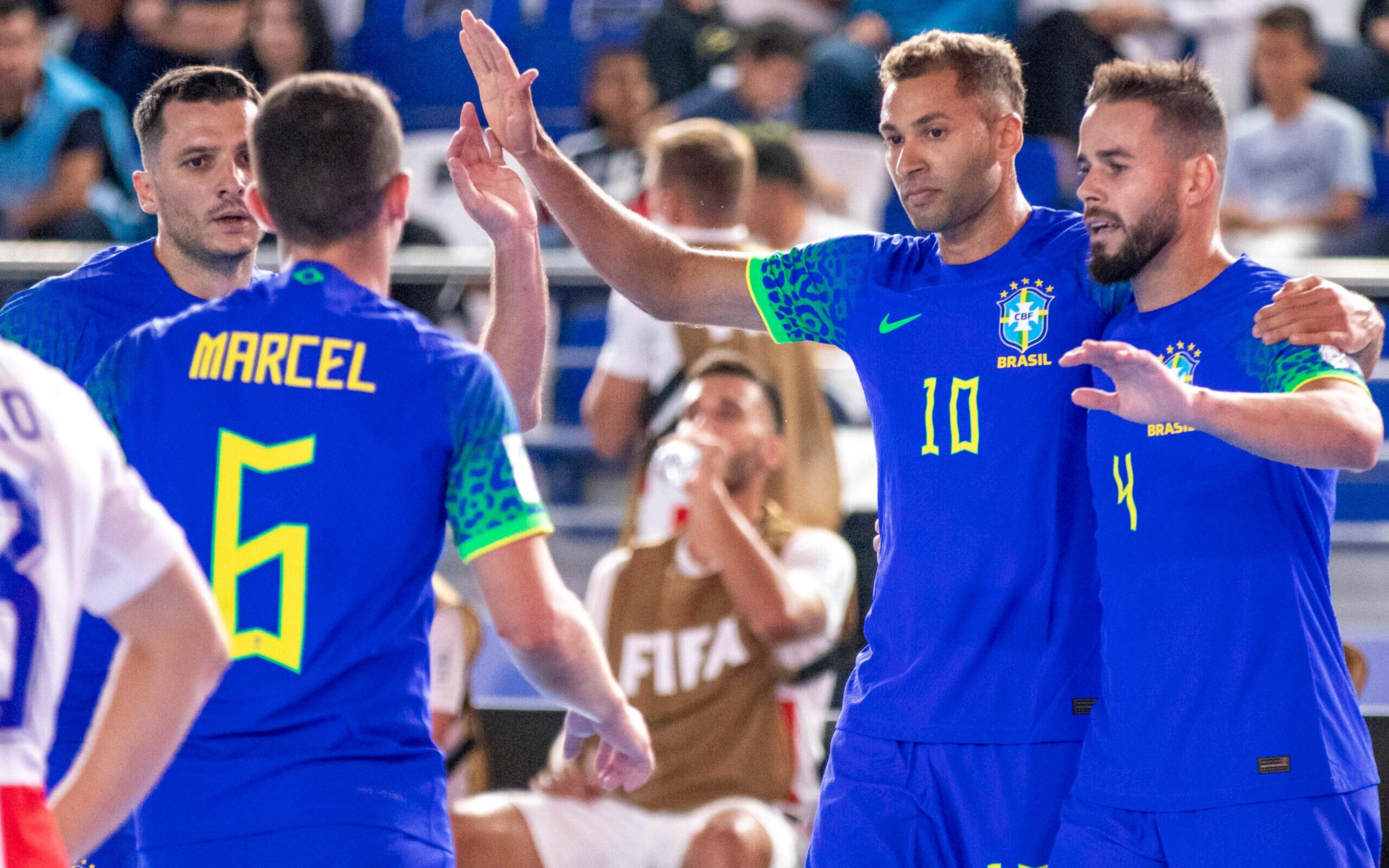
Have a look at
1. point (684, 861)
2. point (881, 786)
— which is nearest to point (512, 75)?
point (881, 786)

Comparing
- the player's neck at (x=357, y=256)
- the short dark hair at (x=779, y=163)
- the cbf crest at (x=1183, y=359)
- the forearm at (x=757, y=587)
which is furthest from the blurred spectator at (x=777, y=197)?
the player's neck at (x=357, y=256)

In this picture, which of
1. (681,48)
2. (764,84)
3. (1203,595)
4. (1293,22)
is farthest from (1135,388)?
(681,48)

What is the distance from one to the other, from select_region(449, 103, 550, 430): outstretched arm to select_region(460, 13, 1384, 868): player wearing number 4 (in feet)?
0.76

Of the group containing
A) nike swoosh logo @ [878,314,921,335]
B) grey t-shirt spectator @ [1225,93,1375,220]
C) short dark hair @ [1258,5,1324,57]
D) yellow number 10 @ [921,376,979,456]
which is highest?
short dark hair @ [1258,5,1324,57]

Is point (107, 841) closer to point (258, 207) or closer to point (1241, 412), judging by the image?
point (258, 207)

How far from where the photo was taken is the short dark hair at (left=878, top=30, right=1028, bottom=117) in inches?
139

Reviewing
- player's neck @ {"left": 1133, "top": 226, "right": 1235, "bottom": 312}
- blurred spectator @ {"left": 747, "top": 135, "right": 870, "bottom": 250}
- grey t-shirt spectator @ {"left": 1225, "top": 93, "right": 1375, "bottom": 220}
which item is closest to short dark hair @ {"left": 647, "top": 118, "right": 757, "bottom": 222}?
blurred spectator @ {"left": 747, "top": 135, "right": 870, "bottom": 250}

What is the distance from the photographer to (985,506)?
3.33m

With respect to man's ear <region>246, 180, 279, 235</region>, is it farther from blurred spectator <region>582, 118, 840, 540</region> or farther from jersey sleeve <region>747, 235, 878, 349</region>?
blurred spectator <region>582, 118, 840, 540</region>

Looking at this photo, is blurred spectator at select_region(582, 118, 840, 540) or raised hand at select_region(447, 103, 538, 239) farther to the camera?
blurred spectator at select_region(582, 118, 840, 540)

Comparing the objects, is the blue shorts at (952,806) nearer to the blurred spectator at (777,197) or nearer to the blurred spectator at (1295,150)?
the blurred spectator at (777,197)

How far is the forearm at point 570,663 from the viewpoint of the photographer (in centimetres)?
257

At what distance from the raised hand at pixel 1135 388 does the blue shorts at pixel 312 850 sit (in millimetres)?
1352

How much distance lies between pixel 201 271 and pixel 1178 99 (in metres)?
2.18
